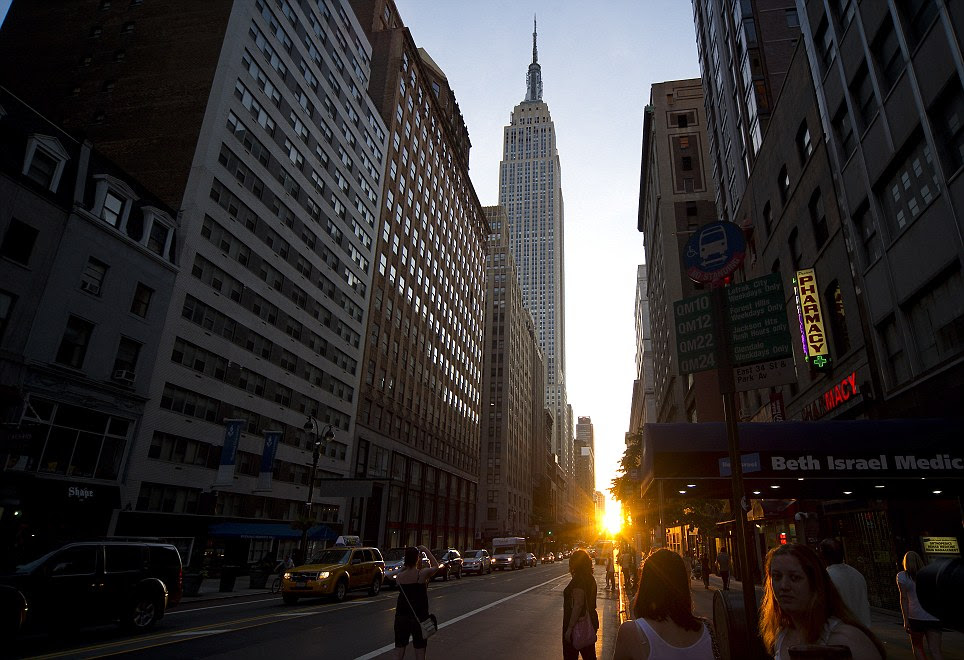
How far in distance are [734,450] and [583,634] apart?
2777 millimetres

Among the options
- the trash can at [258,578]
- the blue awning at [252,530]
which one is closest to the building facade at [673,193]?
the blue awning at [252,530]

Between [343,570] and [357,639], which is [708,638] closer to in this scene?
[357,639]

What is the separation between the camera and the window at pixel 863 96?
56.6 ft

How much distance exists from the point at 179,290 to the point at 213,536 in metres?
14.7

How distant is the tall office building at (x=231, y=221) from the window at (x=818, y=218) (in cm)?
3166

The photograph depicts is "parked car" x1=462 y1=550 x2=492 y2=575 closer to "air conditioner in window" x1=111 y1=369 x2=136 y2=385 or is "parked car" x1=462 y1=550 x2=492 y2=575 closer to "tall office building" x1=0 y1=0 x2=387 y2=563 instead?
"tall office building" x1=0 y1=0 x2=387 y2=563

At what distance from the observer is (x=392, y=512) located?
54.8m

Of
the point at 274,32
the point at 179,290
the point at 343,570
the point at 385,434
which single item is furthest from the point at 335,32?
the point at 343,570

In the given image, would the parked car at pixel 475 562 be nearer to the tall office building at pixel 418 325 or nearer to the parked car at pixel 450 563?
the parked car at pixel 450 563

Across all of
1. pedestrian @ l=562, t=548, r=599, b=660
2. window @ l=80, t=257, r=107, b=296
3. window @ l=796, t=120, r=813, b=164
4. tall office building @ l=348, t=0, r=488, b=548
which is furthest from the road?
tall office building @ l=348, t=0, r=488, b=548

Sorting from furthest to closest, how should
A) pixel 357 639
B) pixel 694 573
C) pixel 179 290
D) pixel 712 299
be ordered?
pixel 694 573
pixel 179 290
pixel 357 639
pixel 712 299

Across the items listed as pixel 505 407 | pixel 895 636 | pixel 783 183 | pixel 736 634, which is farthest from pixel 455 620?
pixel 505 407

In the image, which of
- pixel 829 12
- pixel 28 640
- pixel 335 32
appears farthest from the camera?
pixel 335 32

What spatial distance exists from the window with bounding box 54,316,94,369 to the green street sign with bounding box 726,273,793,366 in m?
28.8
